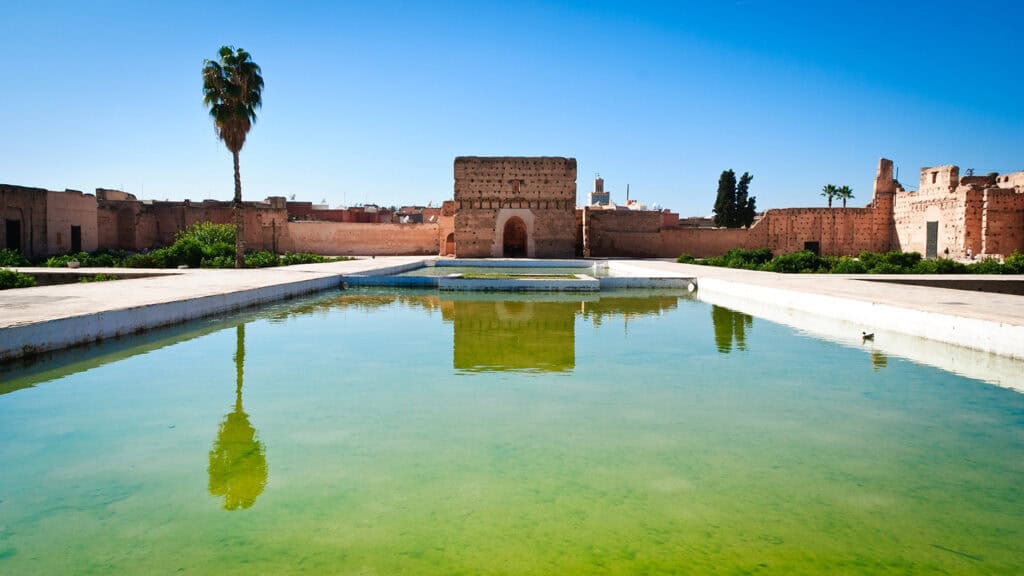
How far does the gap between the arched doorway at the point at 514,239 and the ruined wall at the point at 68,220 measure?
45.8ft

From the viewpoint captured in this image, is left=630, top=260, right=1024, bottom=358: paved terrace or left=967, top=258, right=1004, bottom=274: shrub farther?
left=967, top=258, right=1004, bottom=274: shrub

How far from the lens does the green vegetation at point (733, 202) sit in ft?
112

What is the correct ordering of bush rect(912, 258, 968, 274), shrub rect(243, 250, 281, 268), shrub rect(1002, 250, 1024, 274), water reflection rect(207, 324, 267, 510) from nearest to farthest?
water reflection rect(207, 324, 267, 510), shrub rect(1002, 250, 1024, 274), bush rect(912, 258, 968, 274), shrub rect(243, 250, 281, 268)

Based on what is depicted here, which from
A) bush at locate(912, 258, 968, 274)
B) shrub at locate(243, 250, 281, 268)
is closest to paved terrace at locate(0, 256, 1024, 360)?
bush at locate(912, 258, 968, 274)

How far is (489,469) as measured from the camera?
126 inches

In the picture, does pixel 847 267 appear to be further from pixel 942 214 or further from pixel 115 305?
pixel 115 305

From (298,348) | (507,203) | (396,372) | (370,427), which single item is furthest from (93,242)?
(370,427)

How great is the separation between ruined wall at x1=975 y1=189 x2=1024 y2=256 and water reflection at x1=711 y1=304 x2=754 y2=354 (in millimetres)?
16056

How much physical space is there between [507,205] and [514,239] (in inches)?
108

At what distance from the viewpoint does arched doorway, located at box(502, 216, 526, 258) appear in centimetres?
2759

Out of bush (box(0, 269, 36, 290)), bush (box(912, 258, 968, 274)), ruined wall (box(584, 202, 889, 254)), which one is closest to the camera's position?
bush (box(0, 269, 36, 290))

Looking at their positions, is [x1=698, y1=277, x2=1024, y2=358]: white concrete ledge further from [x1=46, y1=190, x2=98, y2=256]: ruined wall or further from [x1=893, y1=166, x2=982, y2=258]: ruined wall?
[x1=46, y1=190, x2=98, y2=256]: ruined wall

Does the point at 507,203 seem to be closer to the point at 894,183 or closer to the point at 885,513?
the point at 894,183

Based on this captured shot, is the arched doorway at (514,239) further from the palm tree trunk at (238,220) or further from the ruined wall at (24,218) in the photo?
the ruined wall at (24,218)
